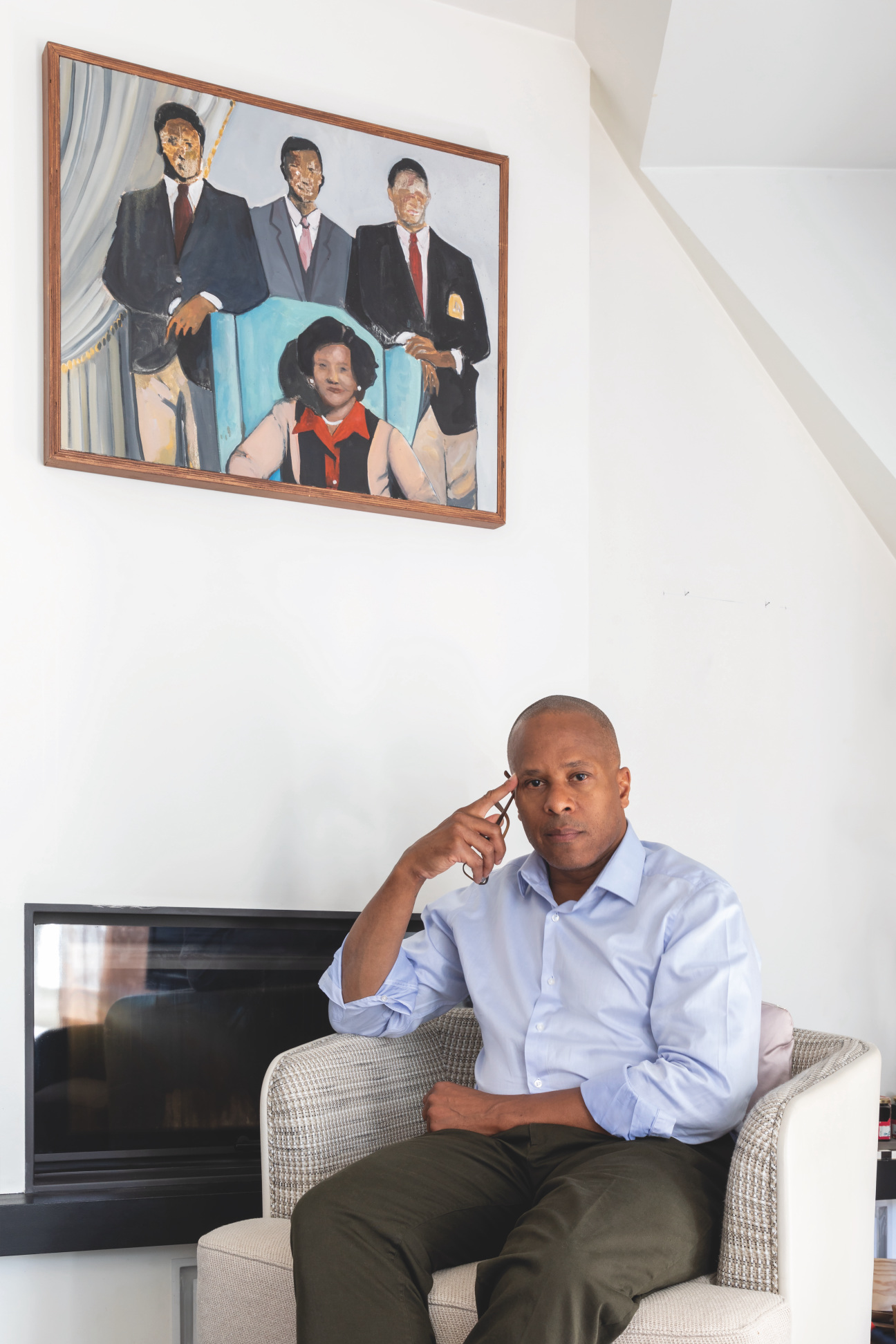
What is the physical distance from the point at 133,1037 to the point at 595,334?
2.08 meters

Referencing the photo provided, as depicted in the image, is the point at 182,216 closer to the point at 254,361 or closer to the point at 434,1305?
the point at 254,361

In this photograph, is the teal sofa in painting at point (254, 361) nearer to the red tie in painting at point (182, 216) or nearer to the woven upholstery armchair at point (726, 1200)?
the red tie in painting at point (182, 216)

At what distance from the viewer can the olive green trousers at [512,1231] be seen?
127cm

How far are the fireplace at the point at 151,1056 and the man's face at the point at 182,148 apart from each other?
156cm

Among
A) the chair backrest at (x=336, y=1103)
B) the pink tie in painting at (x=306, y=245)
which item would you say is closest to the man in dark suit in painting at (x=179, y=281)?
the pink tie in painting at (x=306, y=245)

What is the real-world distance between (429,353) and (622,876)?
1403 mm

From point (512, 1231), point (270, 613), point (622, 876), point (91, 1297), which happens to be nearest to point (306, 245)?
point (270, 613)

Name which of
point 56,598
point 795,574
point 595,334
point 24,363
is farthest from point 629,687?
point 24,363

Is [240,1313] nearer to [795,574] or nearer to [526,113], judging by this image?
[795,574]

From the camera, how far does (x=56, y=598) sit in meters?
2.21

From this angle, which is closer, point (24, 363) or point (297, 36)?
point (24, 363)

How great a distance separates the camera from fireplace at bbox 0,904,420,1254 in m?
2.09

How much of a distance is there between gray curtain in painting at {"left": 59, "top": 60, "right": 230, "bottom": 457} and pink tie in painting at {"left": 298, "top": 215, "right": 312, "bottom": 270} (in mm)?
351

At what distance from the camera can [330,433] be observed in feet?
8.11
